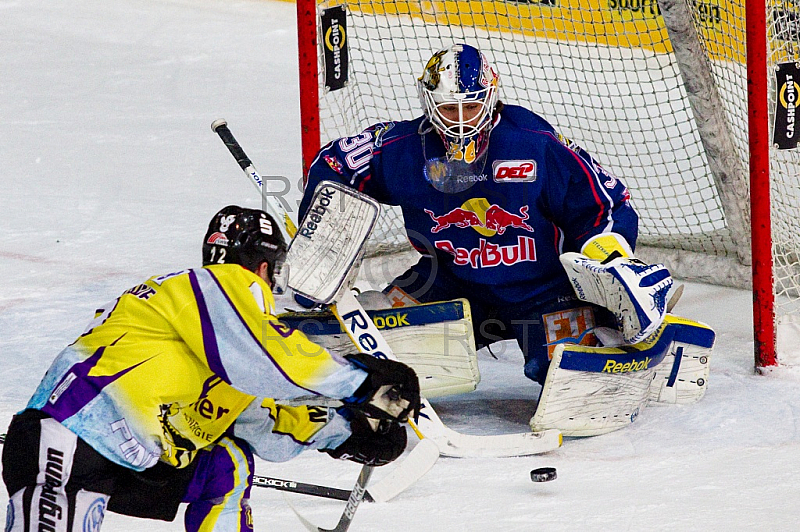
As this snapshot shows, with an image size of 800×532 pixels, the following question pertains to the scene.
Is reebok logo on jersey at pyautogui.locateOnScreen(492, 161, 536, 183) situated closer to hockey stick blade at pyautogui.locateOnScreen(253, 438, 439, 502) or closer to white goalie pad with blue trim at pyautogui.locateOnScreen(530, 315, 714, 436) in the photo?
white goalie pad with blue trim at pyautogui.locateOnScreen(530, 315, 714, 436)

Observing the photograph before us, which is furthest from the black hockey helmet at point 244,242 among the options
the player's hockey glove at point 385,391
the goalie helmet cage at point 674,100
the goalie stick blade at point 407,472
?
the goalie helmet cage at point 674,100

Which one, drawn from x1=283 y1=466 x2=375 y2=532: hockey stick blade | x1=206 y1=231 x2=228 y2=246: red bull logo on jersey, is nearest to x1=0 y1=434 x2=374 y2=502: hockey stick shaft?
x1=283 y1=466 x2=375 y2=532: hockey stick blade

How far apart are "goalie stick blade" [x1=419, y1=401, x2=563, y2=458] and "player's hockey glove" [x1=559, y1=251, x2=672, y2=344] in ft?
1.01

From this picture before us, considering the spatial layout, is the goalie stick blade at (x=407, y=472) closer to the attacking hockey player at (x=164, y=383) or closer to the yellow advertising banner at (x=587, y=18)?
the attacking hockey player at (x=164, y=383)

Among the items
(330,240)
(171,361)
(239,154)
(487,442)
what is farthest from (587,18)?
(171,361)

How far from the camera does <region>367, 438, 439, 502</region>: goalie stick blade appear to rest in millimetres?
2340

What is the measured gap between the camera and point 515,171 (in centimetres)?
272

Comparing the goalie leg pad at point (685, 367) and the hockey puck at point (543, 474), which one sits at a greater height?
the goalie leg pad at point (685, 367)

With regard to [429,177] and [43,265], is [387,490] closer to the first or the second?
[429,177]

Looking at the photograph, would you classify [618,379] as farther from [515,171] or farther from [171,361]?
[171,361]

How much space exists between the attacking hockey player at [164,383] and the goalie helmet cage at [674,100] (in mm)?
1548

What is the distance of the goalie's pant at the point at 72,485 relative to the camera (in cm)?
165

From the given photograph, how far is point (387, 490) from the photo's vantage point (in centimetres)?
235

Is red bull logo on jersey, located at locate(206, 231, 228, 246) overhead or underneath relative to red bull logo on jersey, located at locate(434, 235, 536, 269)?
overhead
